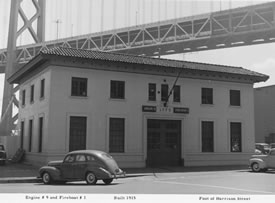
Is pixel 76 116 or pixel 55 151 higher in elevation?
pixel 76 116

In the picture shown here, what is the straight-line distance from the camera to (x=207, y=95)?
22.4 metres

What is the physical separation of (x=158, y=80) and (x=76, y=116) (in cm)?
478

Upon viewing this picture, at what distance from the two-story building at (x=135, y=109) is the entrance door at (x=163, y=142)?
0.17 ft

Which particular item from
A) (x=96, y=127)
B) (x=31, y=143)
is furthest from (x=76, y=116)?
(x=31, y=143)

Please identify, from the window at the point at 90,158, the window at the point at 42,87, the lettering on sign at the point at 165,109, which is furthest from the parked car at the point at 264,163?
the window at the point at 42,87

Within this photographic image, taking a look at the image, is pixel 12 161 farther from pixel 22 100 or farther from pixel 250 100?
pixel 250 100

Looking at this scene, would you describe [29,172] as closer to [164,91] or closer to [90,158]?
[90,158]

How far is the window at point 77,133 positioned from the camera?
1886 centimetres

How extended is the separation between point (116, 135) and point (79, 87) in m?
2.96

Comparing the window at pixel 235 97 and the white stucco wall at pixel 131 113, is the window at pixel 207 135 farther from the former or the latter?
the window at pixel 235 97

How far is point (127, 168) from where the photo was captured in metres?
19.6

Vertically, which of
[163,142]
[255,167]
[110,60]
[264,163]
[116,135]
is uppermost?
[110,60]

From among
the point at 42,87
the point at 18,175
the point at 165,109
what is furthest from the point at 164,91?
the point at 18,175

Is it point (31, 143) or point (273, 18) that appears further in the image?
point (31, 143)
